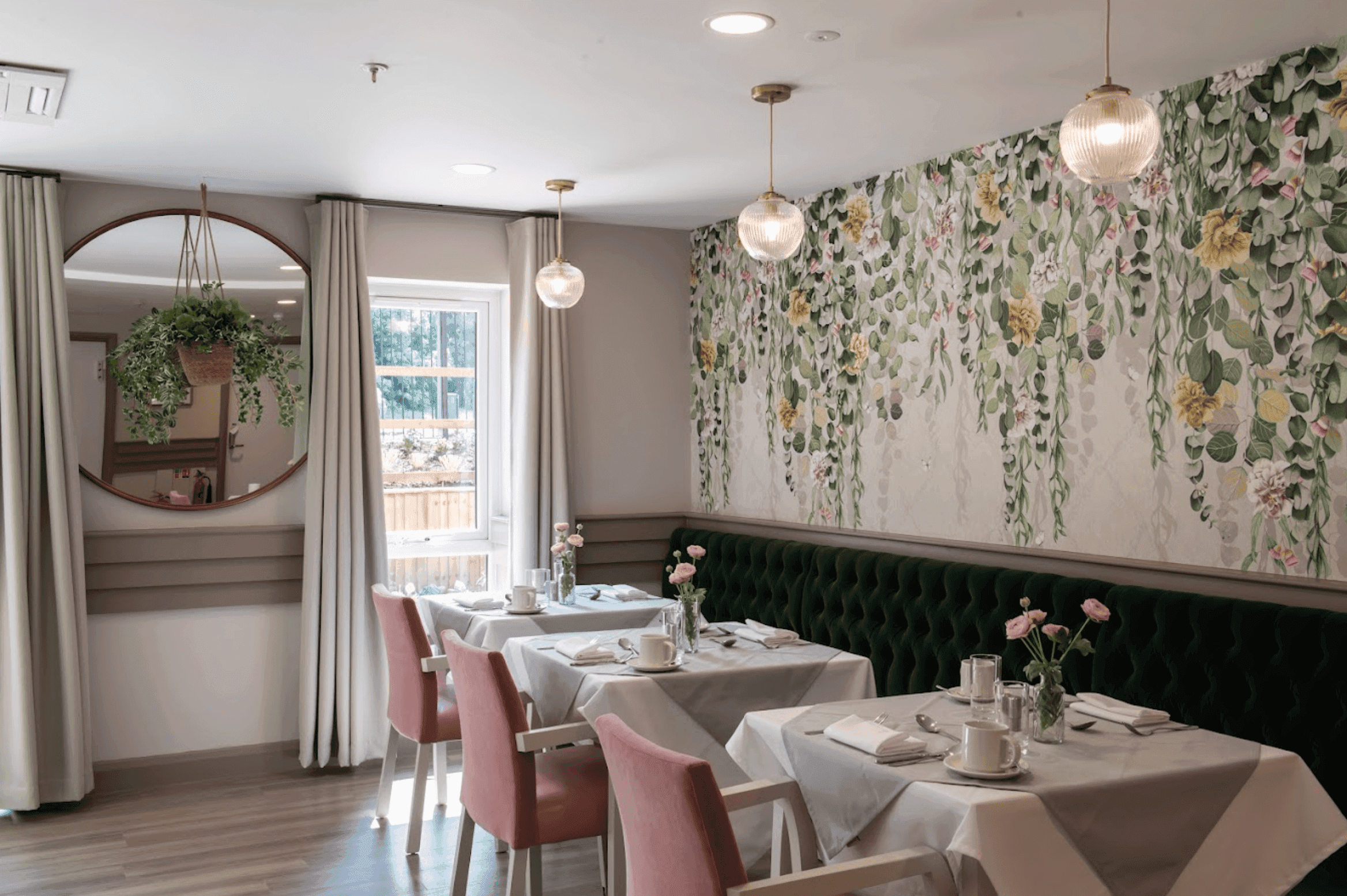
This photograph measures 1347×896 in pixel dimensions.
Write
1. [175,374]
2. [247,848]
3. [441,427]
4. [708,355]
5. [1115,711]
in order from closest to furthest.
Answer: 1. [1115,711]
2. [247,848]
3. [175,374]
4. [441,427]
5. [708,355]

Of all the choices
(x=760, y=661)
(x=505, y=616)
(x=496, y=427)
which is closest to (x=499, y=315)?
(x=496, y=427)

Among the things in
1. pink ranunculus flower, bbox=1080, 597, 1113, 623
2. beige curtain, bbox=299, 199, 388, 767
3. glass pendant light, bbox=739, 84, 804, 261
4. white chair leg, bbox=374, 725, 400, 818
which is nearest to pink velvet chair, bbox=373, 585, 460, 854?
white chair leg, bbox=374, 725, 400, 818

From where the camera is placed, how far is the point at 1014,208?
14.0ft

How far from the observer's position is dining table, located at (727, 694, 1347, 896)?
2.18m

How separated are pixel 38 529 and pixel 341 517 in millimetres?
1210

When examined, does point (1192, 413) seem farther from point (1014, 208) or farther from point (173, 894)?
point (173, 894)

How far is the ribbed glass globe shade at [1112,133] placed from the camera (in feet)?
8.25

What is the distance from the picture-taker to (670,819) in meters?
2.15

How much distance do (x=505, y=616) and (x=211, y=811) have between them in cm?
150

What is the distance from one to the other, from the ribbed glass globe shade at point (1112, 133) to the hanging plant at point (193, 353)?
3.87 m

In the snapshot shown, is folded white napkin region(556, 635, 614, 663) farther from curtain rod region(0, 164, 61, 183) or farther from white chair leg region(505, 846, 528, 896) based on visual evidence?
curtain rod region(0, 164, 61, 183)

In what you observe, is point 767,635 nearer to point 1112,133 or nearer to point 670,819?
point 670,819

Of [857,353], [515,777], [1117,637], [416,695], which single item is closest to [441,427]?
[416,695]

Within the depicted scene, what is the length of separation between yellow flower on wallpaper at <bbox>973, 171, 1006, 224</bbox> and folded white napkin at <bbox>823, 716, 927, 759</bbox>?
240cm
